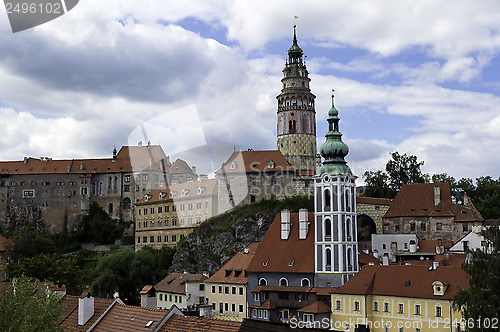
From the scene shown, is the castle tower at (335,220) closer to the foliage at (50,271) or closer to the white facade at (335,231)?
the white facade at (335,231)

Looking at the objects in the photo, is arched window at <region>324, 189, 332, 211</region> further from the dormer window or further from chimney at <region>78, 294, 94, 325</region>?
chimney at <region>78, 294, 94, 325</region>

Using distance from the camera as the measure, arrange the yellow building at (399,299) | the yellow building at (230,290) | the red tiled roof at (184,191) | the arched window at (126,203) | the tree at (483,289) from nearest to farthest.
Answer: the tree at (483,289) < the yellow building at (399,299) < the yellow building at (230,290) < the red tiled roof at (184,191) < the arched window at (126,203)

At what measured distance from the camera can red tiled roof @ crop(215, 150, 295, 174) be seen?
243ft

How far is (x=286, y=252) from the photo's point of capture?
5144 centimetres

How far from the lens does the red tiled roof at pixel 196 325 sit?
22844mm

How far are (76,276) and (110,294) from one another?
8.32 meters

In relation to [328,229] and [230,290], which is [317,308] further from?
[230,290]

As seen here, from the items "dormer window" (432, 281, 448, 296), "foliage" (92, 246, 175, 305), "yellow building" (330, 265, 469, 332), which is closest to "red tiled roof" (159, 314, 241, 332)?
"yellow building" (330, 265, 469, 332)

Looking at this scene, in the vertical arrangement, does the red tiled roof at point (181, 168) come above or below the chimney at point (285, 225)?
above

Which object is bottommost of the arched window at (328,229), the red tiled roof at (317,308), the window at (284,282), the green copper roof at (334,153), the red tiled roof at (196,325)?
the red tiled roof at (317,308)

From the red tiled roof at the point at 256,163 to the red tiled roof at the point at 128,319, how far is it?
47.1 meters

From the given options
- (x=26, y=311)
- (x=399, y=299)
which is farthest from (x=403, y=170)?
(x=26, y=311)

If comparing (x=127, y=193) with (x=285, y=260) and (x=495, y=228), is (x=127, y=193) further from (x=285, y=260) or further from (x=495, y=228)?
(x=495, y=228)

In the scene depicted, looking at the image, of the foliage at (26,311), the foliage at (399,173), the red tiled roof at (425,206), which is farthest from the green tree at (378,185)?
the foliage at (26,311)
